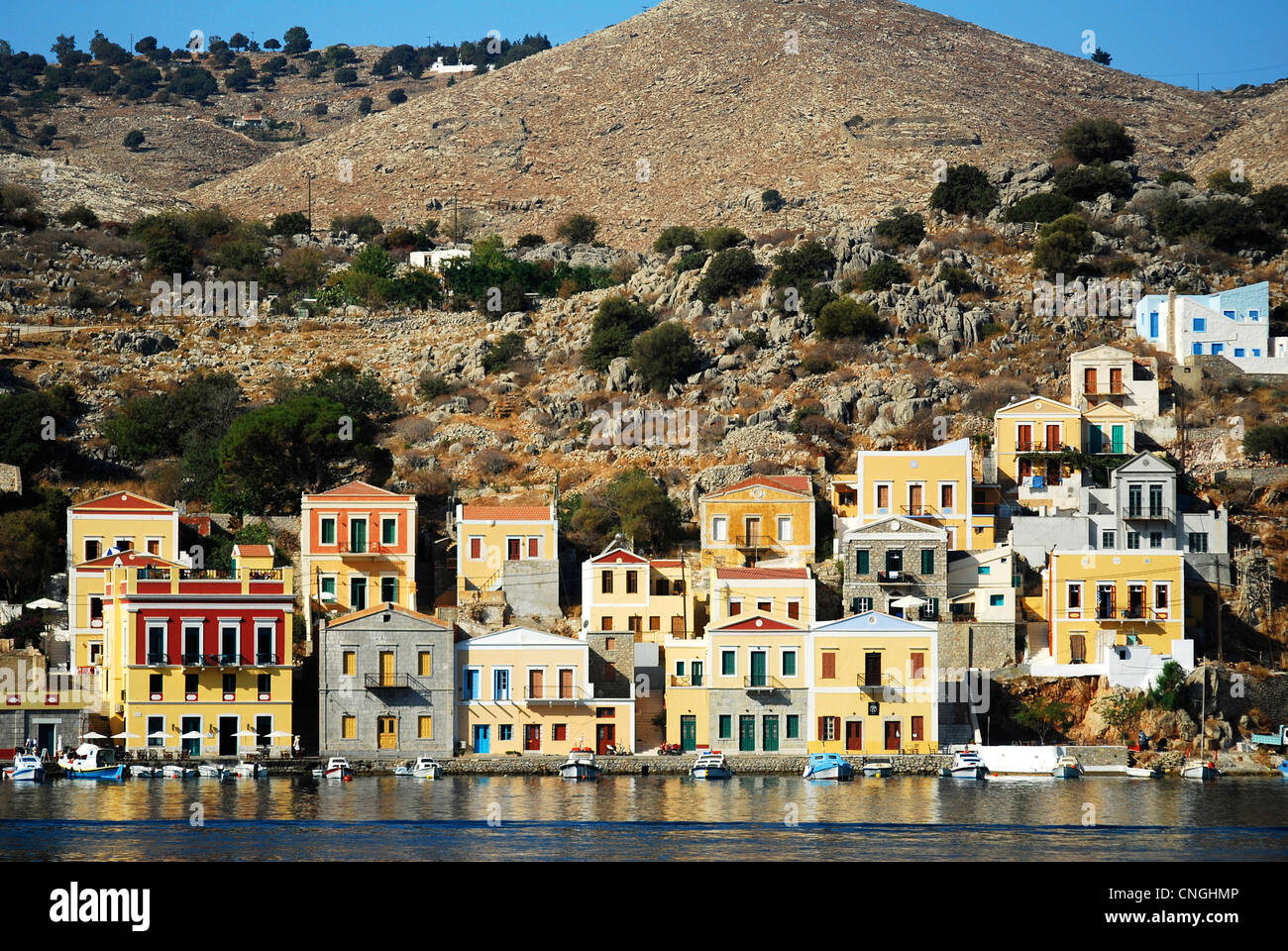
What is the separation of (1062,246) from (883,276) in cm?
904

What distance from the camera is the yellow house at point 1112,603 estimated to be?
57688 millimetres

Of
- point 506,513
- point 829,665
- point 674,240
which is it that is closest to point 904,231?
point 674,240

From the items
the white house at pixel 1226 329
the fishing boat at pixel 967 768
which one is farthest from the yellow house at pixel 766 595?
the white house at pixel 1226 329

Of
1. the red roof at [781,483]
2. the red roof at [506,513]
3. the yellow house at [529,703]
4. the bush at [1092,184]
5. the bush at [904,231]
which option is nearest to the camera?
the yellow house at [529,703]

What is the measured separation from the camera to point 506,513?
63938mm

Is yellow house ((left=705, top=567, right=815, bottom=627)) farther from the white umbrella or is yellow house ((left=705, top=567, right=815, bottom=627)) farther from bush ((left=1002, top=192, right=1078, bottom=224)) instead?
bush ((left=1002, top=192, right=1078, bottom=224))

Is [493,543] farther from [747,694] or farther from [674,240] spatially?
[674,240]

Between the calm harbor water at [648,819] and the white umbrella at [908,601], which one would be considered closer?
the calm harbor water at [648,819]

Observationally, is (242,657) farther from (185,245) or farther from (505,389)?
(185,245)

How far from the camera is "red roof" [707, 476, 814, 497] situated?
6512 centimetres

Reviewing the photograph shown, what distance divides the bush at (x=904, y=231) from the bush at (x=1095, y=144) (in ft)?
58.4

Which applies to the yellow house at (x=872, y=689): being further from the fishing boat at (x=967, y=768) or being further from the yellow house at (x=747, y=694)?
the fishing boat at (x=967, y=768)
